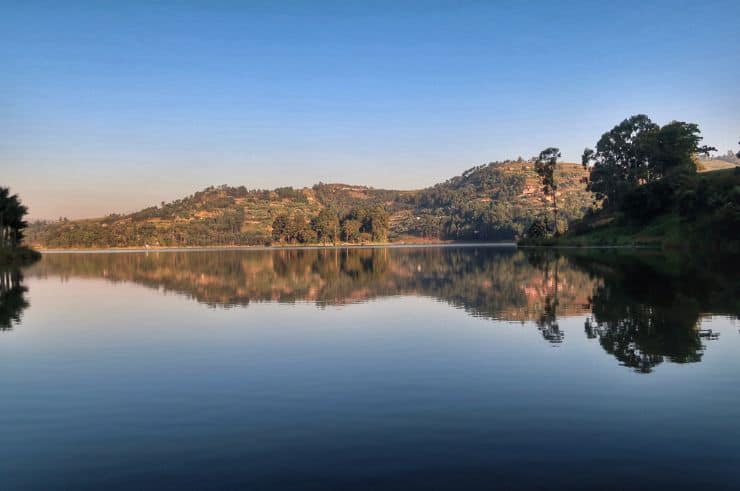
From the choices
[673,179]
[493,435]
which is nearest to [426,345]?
[493,435]

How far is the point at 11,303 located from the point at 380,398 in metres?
38.3

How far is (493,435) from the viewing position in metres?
12.8

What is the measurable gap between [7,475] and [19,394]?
7169 millimetres

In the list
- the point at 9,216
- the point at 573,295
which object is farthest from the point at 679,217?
the point at 9,216

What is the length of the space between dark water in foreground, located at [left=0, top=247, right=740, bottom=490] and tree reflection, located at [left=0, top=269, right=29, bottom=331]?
0.64 meters

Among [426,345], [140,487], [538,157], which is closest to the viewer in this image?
[140,487]

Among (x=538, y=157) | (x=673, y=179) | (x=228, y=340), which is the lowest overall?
(x=228, y=340)

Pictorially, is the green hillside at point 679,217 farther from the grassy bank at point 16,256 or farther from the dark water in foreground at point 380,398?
the grassy bank at point 16,256

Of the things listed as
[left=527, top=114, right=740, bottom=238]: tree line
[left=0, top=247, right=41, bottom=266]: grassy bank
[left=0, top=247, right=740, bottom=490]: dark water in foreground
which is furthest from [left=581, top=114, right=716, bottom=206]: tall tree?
[left=0, top=247, right=41, bottom=266]: grassy bank

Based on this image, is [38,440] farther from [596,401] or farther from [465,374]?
[596,401]

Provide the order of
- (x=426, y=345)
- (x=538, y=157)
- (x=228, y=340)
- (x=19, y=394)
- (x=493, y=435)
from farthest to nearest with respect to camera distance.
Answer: (x=538, y=157) < (x=228, y=340) < (x=426, y=345) < (x=19, y=394) < (x=493, y=435)

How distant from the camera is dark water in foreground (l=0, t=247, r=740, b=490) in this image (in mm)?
11039

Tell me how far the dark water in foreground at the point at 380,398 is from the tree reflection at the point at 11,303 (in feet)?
2.10

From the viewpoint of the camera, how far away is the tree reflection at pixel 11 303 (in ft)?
110
